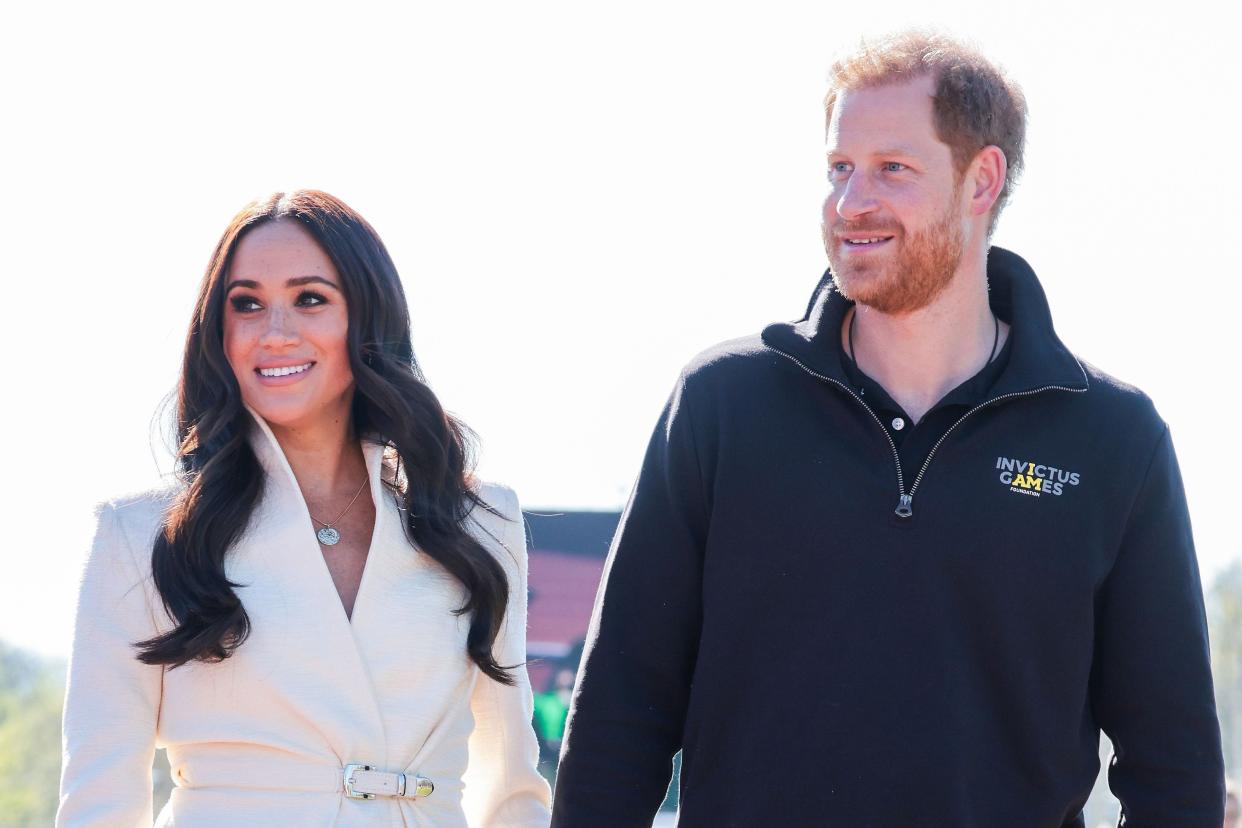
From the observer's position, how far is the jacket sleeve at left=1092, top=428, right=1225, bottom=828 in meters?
3.47

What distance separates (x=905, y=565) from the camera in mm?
3400

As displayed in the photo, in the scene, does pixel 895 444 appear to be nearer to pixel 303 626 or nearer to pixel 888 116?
pixel 888 116

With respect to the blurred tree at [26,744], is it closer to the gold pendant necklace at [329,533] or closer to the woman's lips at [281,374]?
the gold pendant necklace at [329,533]

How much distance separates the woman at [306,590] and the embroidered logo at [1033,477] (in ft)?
4.11

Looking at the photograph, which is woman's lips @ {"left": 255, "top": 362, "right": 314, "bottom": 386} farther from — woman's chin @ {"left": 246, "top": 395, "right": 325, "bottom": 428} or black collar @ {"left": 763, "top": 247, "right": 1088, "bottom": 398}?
black collar @ {"left": 763, "top": 247, "right": 1088, "bottom": 398}

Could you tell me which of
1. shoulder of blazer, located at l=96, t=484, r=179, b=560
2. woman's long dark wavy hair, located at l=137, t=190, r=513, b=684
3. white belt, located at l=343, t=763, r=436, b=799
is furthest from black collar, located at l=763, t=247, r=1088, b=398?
shoulder of blazer, located at l=96, t=484, r=179, b=560

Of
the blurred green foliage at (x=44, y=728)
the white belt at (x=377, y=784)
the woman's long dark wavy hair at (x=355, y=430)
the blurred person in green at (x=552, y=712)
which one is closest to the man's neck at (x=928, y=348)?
the woman's long dark wavy hair at (x=355, y=430)

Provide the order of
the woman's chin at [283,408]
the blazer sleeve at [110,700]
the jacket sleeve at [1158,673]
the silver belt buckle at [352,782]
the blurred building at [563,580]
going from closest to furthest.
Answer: the jacket sleeve at [1158,673] → the blazer sleeve at [110,700] → the silver belt buckle at [352,782] → the woman's chin at [283,408] → the blurred building at [563,580]

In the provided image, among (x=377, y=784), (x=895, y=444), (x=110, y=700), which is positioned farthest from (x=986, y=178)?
(x=110, y=700)

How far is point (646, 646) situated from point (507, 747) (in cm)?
75

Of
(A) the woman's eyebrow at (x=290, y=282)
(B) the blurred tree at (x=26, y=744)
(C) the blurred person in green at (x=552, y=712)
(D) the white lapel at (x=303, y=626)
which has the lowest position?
(B) the blurred tree at (x=26, y=744)

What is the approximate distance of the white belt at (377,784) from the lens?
382cm

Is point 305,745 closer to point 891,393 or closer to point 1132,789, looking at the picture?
point 891,393

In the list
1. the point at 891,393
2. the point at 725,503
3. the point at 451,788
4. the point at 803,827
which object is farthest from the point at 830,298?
the point at 451,788
